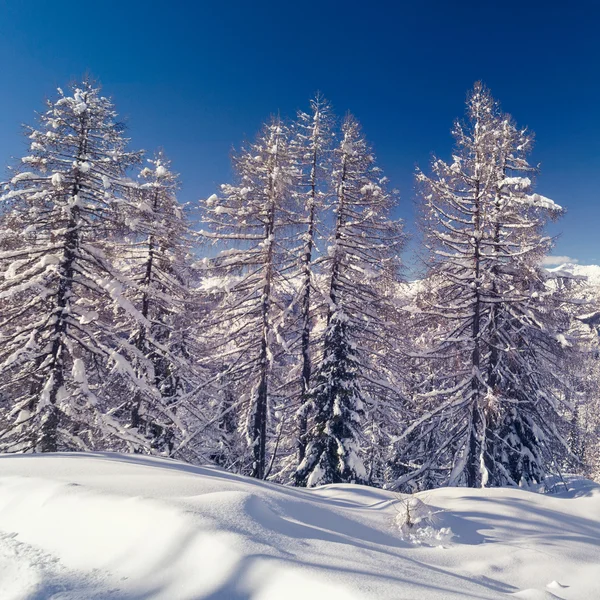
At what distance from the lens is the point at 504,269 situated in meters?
12.9

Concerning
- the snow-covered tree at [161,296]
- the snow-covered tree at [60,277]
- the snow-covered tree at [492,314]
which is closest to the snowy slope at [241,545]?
the snow-covered tree at [60,277]

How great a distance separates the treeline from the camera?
33.7 ft

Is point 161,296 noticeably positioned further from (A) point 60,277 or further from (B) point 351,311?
(B) point 351,311

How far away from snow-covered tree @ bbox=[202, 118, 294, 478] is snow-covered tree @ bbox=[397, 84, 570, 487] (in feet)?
16.4

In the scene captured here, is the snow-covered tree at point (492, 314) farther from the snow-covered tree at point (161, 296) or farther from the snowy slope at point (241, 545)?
the snow-covered tree at point (161, 296)

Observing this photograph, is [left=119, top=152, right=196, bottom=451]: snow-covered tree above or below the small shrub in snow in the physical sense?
above

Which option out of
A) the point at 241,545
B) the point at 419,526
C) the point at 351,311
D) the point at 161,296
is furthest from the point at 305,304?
the point at 241,545

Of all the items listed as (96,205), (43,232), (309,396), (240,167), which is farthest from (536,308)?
(43,232)

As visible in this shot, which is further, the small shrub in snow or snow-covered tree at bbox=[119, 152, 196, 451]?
snow-covered tree at bbox=[119, 152, 196, 451]

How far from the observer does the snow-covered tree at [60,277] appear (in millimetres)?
9680

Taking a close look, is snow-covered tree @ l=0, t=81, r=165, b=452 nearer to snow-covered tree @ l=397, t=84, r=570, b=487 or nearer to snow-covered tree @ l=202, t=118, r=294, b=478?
snow-covered tree @ l=202, t=118, r=294, b=478

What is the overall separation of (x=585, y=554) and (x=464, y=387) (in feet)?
25.8

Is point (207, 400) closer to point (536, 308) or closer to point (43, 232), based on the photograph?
point (43, 232)

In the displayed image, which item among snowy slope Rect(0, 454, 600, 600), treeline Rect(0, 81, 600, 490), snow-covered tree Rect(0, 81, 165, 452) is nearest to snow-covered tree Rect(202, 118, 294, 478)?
treeline Rect(0, 81, 600, 490)
